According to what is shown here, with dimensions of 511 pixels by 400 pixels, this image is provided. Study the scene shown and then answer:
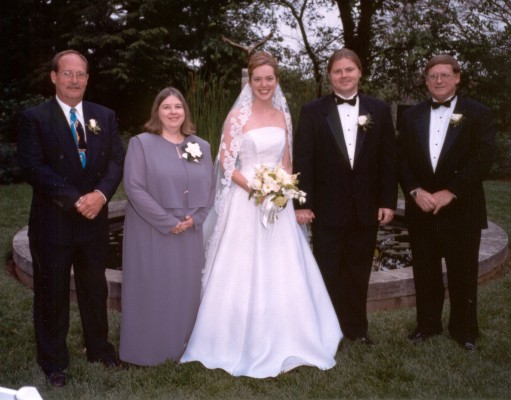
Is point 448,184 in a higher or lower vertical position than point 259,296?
higher

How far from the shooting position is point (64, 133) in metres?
4.06

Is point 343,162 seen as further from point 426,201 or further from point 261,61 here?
point 261,61

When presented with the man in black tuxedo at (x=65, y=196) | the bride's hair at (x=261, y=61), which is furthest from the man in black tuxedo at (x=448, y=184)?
the man in black tuxedo at (x=65, y=196)

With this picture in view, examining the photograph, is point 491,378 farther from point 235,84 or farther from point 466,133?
point 235,84

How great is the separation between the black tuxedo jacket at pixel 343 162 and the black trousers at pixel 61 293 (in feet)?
5.80

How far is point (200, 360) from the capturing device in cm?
459

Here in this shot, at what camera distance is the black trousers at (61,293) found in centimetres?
413

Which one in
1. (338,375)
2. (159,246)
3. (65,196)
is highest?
(65,196)

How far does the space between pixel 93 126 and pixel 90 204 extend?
1.91ft

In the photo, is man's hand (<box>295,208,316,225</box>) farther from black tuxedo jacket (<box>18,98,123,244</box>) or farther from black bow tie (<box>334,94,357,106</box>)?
black tuxedo jacket (<box>18,98,123,244</box>)

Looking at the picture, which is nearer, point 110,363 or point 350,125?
point 110,363

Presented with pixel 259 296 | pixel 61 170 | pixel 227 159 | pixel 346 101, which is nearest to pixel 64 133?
pixel 61 170

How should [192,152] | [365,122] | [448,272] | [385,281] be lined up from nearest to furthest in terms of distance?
[192,152] → [365,122] → [448,272] → [385,281]

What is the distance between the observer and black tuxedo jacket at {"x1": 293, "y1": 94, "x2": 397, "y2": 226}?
4719mm
